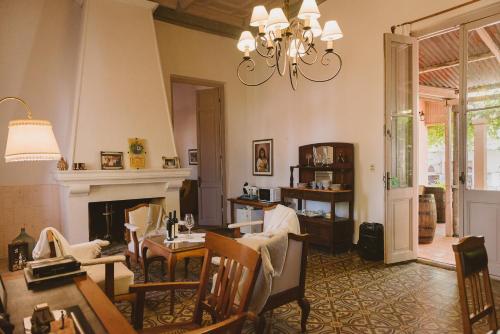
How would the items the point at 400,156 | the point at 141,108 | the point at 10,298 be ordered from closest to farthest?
the point at 10,298
the point at 400,156
the point at 141,108

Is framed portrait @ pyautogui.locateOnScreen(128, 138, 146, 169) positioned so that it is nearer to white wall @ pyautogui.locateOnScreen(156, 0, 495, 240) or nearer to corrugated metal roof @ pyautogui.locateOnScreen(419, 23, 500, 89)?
white wall @ pyautogui.locateOnScreen(156, 0, 495, 240)

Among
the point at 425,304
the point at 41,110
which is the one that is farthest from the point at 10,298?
the point at 41,110

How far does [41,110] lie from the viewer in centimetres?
514

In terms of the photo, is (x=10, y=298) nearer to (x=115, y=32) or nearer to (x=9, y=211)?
(x=9, y=211)

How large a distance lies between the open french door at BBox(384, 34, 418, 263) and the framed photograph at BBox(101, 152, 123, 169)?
377 cm

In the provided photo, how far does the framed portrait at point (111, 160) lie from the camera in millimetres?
4953

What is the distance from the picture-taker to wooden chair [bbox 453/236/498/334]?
5.17 feet

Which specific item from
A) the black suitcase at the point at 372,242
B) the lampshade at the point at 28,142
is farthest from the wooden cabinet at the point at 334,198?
the lampshade at the point at 28,142

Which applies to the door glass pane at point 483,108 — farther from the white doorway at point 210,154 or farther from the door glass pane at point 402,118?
the white doorway at point 210,154

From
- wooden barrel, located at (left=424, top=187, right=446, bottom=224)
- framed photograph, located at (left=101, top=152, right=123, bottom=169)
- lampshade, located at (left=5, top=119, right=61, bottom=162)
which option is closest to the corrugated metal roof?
wooden barrel, located at (left=424, top=187, right=446, bottom=224)

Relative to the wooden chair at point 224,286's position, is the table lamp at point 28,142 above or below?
above

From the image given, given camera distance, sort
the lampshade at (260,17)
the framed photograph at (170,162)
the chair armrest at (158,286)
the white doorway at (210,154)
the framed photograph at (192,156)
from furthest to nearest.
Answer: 1. the framed photograph at (192,156)
2. the white doorway at (210,154)
3. the framed photograph at (170,162)
4. the lampshade at (260,17)
5. the chair armrest at (158,286)

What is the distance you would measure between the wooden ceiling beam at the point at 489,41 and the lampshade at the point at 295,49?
Result: 7.10 ft

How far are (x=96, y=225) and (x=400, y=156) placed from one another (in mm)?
4883
